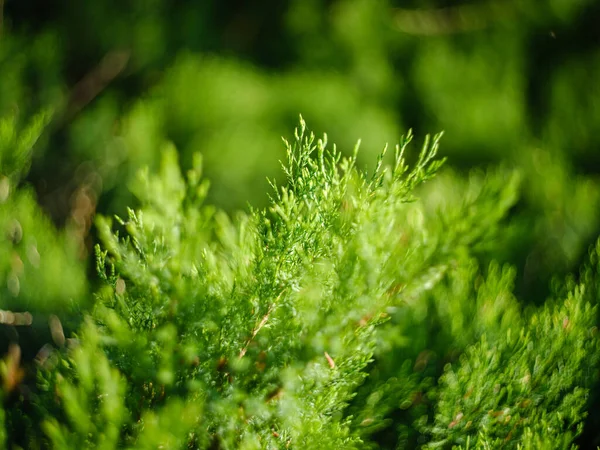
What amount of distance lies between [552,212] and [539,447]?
1.40ft

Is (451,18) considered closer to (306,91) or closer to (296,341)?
(306,91)

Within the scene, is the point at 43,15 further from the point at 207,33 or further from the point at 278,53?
the point at 278,53

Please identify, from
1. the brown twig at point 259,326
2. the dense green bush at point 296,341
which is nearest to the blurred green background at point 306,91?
the dense green bush at point 296,341

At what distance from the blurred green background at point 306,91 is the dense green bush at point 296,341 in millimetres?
191

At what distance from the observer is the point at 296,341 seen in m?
0.30

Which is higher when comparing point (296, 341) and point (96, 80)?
point (96, 80)

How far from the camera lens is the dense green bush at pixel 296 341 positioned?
27cm

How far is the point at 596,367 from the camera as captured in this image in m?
0.36

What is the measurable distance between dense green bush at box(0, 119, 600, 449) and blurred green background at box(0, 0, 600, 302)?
191 mm

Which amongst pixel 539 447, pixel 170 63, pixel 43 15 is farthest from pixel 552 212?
pixel 43 15

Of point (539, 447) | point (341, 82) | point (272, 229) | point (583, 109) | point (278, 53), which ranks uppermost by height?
point (278, 53)

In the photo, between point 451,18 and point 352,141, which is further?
point 451,18

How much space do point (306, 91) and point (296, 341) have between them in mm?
627

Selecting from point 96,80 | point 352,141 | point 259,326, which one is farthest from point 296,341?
point 96,80
